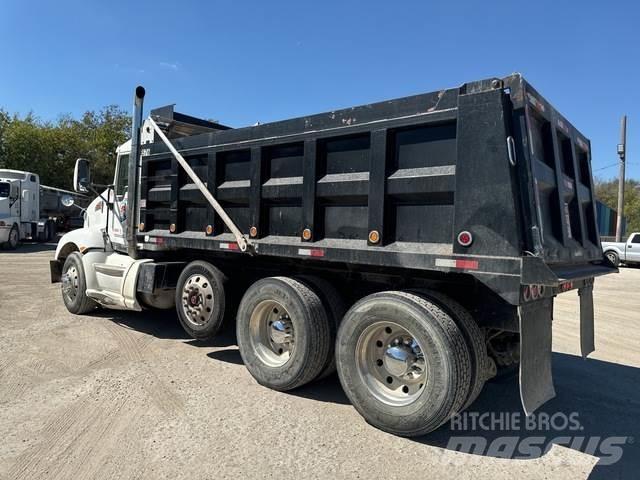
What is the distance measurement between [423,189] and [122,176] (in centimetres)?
543

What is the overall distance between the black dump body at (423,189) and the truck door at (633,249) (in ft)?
65.0

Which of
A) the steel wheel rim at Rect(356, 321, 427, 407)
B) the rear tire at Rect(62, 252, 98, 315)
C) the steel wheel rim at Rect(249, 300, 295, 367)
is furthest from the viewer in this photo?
the rear tire at Rect(62, 252, 98, 315)

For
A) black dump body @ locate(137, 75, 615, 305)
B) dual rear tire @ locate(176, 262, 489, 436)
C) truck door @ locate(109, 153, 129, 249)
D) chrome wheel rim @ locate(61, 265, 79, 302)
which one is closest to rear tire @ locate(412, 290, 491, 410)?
dual rear tire @ locate(176, 262, 489, 436)

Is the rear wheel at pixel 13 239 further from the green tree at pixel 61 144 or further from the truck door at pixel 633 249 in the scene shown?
the truck door at pixel 633 249

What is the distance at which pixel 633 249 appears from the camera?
21.9 meters

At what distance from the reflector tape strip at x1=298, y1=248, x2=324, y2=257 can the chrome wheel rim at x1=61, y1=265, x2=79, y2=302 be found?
4.73 meters

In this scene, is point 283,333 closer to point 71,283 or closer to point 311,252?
point 311,252

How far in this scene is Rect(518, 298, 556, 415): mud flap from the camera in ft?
11.1

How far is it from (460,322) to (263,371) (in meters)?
2.10

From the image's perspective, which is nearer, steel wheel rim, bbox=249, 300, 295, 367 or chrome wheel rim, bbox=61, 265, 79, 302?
steel wheel rim, bbox=249, 300, 295, 367

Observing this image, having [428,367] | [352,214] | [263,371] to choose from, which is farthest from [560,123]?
[263,371]

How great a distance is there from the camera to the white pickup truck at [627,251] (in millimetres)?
21850

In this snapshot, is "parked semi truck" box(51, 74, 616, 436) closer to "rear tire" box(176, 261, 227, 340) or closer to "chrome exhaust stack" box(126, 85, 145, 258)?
"rear tire" box(176, 261, 227, 340)

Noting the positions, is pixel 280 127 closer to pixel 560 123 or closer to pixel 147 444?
pixel 560 123
